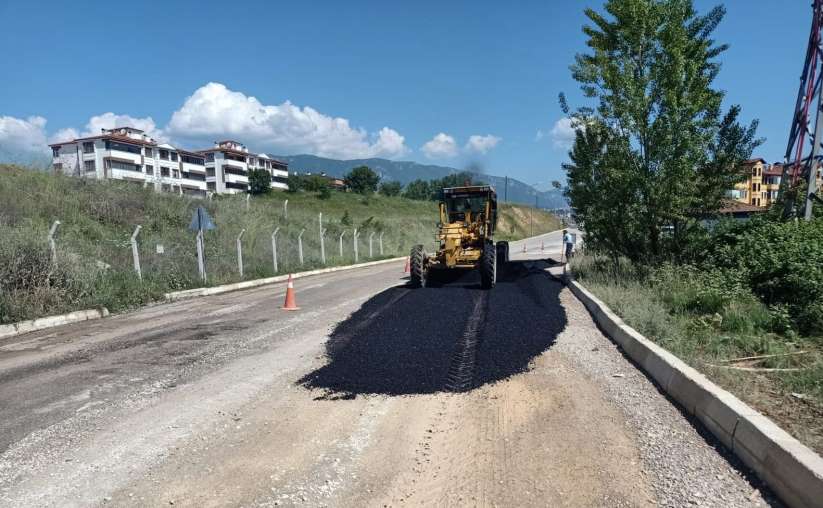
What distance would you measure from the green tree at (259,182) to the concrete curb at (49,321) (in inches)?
2774

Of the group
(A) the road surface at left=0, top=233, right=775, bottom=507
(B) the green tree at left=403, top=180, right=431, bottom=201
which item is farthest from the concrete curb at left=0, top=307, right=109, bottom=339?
(B) the green tree at left=403, top=180, right=431, bottom=201

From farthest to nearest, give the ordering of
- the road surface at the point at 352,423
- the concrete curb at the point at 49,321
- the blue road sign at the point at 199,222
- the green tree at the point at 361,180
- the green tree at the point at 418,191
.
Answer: the green tree at the point at 418,191 → the green tree at the point at 361,180 → the blue road sign at the point at 199,222 → the concrete curb at the point at 49,321 → the road surface at the point at 352,423

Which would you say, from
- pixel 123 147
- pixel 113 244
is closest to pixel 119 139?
pixel 123 147

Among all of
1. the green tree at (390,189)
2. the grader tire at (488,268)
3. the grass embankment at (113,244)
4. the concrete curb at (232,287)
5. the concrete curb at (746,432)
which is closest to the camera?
the concrete curb at (746,432)

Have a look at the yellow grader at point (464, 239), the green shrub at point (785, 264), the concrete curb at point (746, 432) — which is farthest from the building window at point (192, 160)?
the concrete curb at point (746, 432)

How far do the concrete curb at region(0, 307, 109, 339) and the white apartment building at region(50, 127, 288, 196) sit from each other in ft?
173

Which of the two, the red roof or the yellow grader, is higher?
the red roof

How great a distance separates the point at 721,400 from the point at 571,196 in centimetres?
1150

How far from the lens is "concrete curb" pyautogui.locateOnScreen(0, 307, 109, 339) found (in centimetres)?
964

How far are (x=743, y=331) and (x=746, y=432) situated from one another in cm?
351

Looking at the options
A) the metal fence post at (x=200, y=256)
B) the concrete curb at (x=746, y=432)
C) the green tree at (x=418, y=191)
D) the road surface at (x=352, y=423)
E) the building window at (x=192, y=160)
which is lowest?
the road surface at (x=352, y=423)

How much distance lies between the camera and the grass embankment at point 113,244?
10938 millimetres

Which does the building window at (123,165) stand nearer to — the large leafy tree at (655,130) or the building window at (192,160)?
the building window at (192,160)

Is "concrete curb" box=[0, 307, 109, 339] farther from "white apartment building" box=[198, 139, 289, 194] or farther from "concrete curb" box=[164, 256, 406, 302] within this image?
"white apartment building" box=[198, 139, 289, 194]
